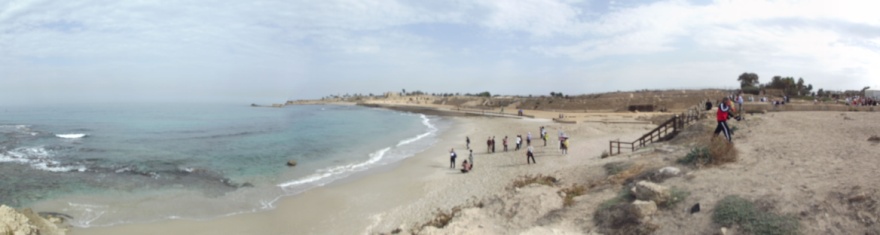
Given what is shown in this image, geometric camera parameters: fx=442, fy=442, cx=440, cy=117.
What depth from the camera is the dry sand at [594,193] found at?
8.20 meters

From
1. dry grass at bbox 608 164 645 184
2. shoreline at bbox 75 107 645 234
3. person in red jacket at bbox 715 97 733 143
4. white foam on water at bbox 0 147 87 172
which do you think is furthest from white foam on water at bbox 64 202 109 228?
person in red jacket at bbox 715 97 733 143

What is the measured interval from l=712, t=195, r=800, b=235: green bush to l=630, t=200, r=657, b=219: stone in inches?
42.1

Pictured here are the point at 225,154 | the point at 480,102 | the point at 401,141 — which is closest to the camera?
the point at 225,154

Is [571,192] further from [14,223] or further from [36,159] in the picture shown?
[36,159]

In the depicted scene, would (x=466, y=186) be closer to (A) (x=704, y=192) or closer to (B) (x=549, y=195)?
(B) (x=549, y=195)

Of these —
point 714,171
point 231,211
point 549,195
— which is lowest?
point 231,211

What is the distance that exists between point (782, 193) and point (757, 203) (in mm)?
728

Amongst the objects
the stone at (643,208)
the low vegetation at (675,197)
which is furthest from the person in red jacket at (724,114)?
the stone at (643,208)

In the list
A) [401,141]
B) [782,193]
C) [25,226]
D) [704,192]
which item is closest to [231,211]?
[25,226]

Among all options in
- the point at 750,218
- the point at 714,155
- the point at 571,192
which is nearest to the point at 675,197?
the point at 750,218

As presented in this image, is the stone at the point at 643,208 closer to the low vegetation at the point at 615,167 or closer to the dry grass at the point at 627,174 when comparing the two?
the dry grass at the point at 627,174

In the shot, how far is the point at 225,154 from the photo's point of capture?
92.0 feet

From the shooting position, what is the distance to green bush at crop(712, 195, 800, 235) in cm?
749

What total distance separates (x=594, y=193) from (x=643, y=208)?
2.31 m
